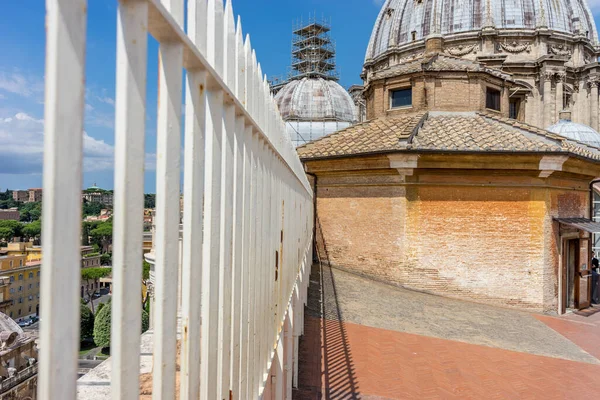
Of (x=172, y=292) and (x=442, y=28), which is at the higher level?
(x=442, y=28)

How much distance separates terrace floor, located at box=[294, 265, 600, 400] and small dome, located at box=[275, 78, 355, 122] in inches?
924

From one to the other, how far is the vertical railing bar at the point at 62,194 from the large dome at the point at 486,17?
102 ft

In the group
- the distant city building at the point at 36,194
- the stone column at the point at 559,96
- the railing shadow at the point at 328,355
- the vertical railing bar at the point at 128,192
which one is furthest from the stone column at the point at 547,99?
the distant city building at the point at 36,194

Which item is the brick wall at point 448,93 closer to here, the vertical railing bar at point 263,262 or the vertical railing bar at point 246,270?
the vertical railing bar at point 263,262

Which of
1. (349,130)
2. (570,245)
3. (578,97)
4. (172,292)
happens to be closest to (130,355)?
(172,292)

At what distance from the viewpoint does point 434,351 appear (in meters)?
7.02

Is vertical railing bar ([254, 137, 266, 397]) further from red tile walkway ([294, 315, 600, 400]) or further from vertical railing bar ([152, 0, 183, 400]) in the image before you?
red tile walkway ([294, 315, 600, 400])

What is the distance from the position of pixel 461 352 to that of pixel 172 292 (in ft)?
22.9

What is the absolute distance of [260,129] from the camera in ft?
8.40

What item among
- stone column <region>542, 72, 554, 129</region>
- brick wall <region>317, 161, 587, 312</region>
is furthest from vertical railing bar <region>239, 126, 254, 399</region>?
stone column <region>542, 72, 554, 129</region>

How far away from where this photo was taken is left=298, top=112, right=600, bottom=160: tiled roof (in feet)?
36.6

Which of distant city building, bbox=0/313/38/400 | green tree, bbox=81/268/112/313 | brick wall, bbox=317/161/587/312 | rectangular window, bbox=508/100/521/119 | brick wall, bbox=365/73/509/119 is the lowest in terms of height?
green tree, bbox=81/268/112/313

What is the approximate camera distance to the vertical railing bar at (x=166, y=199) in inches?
47.4

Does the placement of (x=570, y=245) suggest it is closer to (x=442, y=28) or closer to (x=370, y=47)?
(x=442, y=28)
